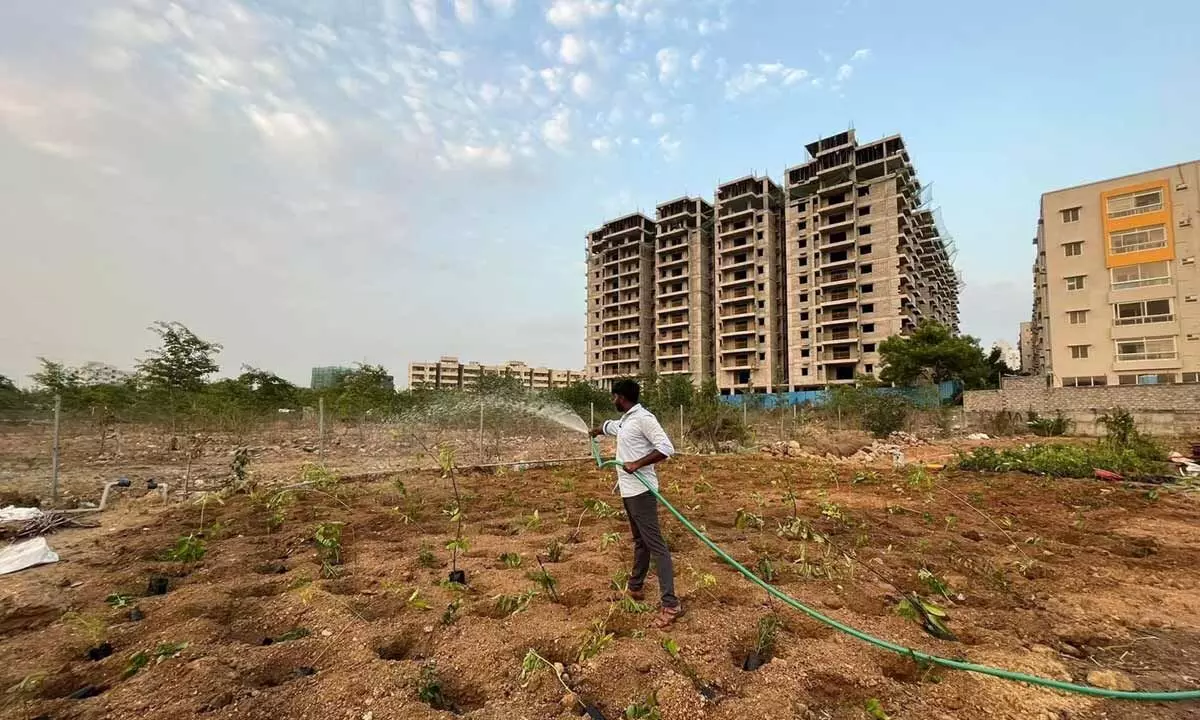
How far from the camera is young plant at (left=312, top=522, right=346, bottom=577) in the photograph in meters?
4.67

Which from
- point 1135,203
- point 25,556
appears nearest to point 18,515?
point 25,556

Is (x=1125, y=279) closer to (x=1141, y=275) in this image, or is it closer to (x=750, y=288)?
(x=1141, y=275)

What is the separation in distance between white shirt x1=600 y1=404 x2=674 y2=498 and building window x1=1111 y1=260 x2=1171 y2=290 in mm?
43136

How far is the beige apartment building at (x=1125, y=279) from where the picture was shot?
98.5 feet

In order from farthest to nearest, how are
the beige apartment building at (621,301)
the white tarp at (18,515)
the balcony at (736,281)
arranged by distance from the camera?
the beige apartment building at (621,301) → the balcony at (736,281) → the white tarp at (18,515)

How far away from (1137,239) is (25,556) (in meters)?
48.6

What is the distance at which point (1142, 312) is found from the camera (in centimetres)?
3131

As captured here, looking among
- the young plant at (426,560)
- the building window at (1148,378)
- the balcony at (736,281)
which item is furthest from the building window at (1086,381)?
the young plant at (426,560)

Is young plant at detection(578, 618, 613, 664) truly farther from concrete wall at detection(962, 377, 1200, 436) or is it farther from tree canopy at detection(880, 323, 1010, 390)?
tree canopy at detection(880, 323, 1010, 390)

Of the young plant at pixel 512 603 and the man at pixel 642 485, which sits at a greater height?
the man at pixel 642 485

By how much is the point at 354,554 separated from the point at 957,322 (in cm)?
9711

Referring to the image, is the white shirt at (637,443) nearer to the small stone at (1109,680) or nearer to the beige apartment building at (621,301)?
the small stone at (1109,680)

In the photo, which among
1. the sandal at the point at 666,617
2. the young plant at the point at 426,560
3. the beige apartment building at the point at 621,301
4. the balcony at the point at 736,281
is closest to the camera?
the sandal at the point at 666,617

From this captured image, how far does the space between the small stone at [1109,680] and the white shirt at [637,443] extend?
9.74ft
